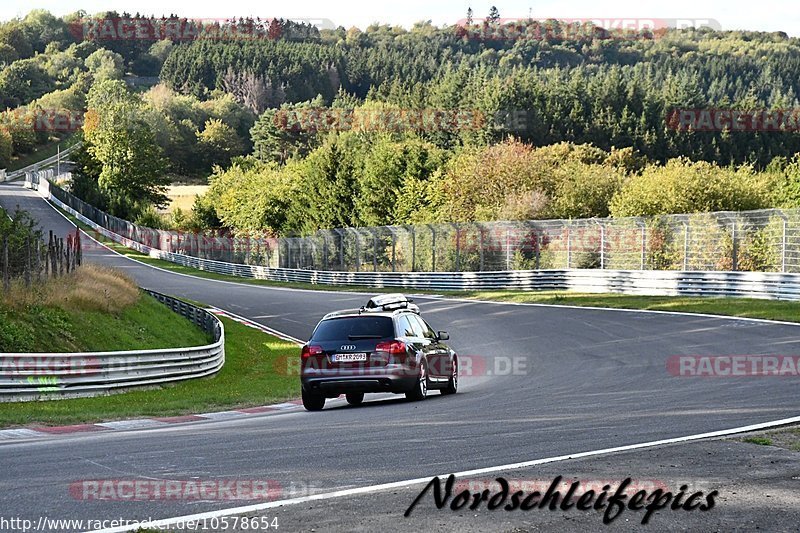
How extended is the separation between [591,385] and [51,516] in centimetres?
Result: 1228

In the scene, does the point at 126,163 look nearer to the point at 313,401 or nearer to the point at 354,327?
the point at 313,401

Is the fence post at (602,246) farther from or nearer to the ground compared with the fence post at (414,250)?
farther from the ground

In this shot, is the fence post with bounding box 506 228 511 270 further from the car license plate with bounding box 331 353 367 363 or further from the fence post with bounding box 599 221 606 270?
the car license plate with bounding box 331 353 367 363

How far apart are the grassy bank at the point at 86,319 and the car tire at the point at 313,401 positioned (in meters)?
7.23

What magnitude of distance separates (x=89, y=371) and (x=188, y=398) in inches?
75.6

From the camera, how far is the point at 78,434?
13.6 meters

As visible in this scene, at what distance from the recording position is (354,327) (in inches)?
659

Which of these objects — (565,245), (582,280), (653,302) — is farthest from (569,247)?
(653,302)

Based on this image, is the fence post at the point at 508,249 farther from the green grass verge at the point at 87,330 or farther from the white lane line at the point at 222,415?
the white lane line at the point at 222,415

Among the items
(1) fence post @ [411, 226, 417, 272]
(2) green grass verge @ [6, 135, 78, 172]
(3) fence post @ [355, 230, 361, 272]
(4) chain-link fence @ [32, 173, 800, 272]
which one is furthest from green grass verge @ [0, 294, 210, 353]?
(2) green grass verge @ [6, 135, 78, 172]

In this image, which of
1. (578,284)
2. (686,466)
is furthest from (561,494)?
(578,284)

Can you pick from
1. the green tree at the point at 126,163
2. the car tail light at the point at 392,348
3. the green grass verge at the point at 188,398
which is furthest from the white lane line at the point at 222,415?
the green tree at the point at 126,163

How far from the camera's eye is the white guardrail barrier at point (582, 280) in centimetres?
3594

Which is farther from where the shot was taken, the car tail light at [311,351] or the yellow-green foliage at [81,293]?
the yellow-green foliage at [81,293]
